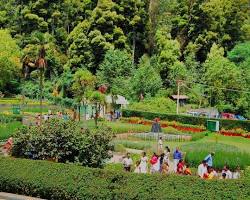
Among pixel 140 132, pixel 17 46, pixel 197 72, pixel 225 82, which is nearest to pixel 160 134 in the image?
pixel 140 132

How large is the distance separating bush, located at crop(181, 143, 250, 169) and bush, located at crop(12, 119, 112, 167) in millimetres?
7579

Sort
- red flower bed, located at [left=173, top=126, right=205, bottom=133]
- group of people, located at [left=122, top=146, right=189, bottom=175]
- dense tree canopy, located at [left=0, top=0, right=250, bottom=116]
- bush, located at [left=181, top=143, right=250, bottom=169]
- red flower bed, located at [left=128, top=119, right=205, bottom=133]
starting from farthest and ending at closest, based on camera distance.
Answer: dense tree canopy, located at [left=0, top=0, right=250, bottom=116], red flower bed, located at [left=128, top=119, right=205, bottom=133], red flower bed, located at [left=173, top=126, right=205, bottom=133], bush, located at [left=181, top=143, right=250, bottom=169], group of people, located at [left=122, top=146, right=189, bottom=175]

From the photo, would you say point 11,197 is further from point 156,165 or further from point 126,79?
point 126,79

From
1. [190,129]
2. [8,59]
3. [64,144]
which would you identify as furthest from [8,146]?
[8,59]

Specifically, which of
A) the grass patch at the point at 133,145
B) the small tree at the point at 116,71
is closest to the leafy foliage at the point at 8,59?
the small tree at the point at 116,71

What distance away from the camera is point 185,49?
7312 centimetres

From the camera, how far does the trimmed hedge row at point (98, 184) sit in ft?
54.5

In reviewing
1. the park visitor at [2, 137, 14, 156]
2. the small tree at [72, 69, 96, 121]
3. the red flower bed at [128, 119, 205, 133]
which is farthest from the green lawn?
the small tree at [72, 69, 96, 121]

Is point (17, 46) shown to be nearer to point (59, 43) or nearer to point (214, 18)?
point (59, 43)

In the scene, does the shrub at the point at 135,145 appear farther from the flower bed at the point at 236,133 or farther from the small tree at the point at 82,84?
the small tree at the point at 82,84

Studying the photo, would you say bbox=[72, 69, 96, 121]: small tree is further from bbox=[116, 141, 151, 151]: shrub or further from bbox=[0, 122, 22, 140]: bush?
bbox=[116, 141, 151, 151]: shrub

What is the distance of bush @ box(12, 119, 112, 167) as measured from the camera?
21609 millimetres

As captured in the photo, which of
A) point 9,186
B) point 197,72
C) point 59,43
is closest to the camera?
point 9,186

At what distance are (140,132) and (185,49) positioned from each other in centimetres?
3126
